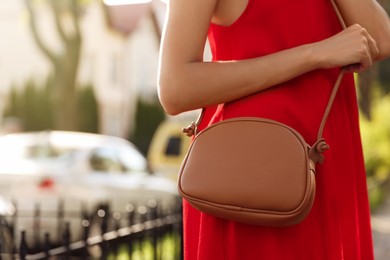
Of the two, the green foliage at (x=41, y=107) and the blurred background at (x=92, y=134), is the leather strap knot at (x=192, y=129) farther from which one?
the green foliage at (x=41, y=107)

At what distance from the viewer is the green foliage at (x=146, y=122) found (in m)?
41.4

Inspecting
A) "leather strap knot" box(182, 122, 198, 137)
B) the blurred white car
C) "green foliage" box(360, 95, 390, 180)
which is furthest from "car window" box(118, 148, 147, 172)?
"leather strap knot" box(182, 122, 198, 137)

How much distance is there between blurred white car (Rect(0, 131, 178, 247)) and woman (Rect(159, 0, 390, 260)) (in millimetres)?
8690

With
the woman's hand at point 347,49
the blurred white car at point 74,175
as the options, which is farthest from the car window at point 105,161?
the woman's hand at point 347,49

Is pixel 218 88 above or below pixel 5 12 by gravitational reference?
below

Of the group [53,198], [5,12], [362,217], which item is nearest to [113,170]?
[53,198]

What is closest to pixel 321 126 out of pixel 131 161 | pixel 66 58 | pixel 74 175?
pixel 74 175

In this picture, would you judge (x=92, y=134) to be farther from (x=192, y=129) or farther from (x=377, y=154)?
(x=192, y=129)

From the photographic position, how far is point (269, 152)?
1.79 meters

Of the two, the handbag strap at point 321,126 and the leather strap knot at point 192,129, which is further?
the leather strap knot at point 192,129

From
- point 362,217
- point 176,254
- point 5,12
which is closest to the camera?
point 362,217

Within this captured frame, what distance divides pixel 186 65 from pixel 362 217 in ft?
1.57

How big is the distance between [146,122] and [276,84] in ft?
132

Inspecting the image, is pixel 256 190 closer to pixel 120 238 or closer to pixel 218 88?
pixel 218 88
